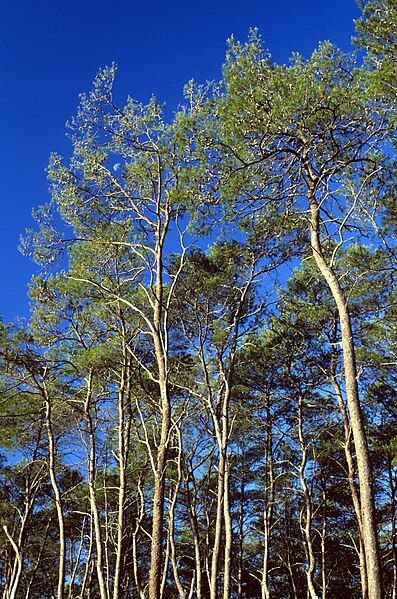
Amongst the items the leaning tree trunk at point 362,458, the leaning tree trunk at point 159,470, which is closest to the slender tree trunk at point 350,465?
the leaning tree trunk at point 362,458

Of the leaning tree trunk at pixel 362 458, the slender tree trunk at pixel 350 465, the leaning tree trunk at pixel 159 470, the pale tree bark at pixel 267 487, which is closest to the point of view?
the leaning tree trunk at pixel 362 458

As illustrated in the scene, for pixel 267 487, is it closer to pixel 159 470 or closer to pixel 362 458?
pixel 159 470

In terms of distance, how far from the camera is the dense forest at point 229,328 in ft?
25.7

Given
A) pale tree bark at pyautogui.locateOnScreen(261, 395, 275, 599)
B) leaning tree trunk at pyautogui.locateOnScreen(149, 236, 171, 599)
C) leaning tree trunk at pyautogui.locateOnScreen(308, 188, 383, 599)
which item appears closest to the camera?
leaning tree trunk at pyautogui.locateOnScreen(308, 188, 383, 599)

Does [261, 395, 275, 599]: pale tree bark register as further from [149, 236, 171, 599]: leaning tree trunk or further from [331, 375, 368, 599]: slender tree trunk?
[149, 236, 171, 599]: leaning tree trunk

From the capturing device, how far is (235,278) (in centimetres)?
1259

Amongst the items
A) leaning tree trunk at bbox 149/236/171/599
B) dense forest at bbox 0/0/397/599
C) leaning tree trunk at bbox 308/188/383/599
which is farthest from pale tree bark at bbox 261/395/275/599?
leaning tree trunk at bbox 308/188/383/599

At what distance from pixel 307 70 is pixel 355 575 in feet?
64.7

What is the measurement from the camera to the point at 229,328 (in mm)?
12680

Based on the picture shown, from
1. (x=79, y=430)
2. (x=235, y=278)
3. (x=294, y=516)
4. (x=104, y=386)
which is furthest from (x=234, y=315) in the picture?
(x=294, y=516)

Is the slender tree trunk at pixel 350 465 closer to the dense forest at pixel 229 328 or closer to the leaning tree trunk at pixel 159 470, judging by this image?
the dense forest at pixel 229 328

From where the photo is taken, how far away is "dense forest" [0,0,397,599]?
783 centimetres

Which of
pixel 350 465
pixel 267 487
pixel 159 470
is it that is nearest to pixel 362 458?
A: pixel 159 470

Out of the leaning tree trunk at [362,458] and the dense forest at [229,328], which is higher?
the dense forest at [229,328]
